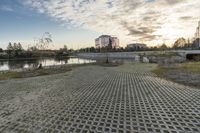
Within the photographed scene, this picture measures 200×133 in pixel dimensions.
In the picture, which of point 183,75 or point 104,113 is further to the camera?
point 183,75

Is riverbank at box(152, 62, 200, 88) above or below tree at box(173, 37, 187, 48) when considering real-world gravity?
below

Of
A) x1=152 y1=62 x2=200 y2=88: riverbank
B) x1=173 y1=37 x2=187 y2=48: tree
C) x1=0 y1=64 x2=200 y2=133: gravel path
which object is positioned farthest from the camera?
x1=173 y1=37 x2=187 y2=48: tree

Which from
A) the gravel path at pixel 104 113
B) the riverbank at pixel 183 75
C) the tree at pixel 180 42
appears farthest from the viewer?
the tree at pixel 180 42

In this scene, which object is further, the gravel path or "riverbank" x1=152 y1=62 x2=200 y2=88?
"riverbank" x1=152 y1=62 x2=200 y2=88

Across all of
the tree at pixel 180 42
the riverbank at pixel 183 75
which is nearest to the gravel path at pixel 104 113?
the riverbank at pixel 183 75

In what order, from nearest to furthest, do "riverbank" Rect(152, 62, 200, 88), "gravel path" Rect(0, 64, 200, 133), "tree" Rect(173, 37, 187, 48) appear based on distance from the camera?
"gravel path" Rect(0, 64, 200, 133)
"riverbank" Rect(152, 62, 200, 88)
"tree" Rect(173, 37, 187, 48)

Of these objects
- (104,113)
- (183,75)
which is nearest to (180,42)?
(183,75)

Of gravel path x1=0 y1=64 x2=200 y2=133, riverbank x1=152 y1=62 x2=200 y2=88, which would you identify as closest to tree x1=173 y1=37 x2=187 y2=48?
riverbank x1=152 y1=62 x2=200 y2=88

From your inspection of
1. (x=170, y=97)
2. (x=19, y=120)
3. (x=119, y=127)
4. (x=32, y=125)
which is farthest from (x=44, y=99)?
(x=170, y=97)

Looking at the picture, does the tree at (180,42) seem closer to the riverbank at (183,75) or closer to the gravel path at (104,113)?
the riverbank at (183,75)

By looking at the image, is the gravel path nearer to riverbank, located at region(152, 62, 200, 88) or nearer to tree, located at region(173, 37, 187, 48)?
riverbank, located at region(152, 62, 200, 88)

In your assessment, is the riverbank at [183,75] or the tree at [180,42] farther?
the tree at [180,42]

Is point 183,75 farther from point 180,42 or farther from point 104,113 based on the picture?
point 180,42

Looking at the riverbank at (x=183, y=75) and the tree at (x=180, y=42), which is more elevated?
the tree at (x=180, y=42)
